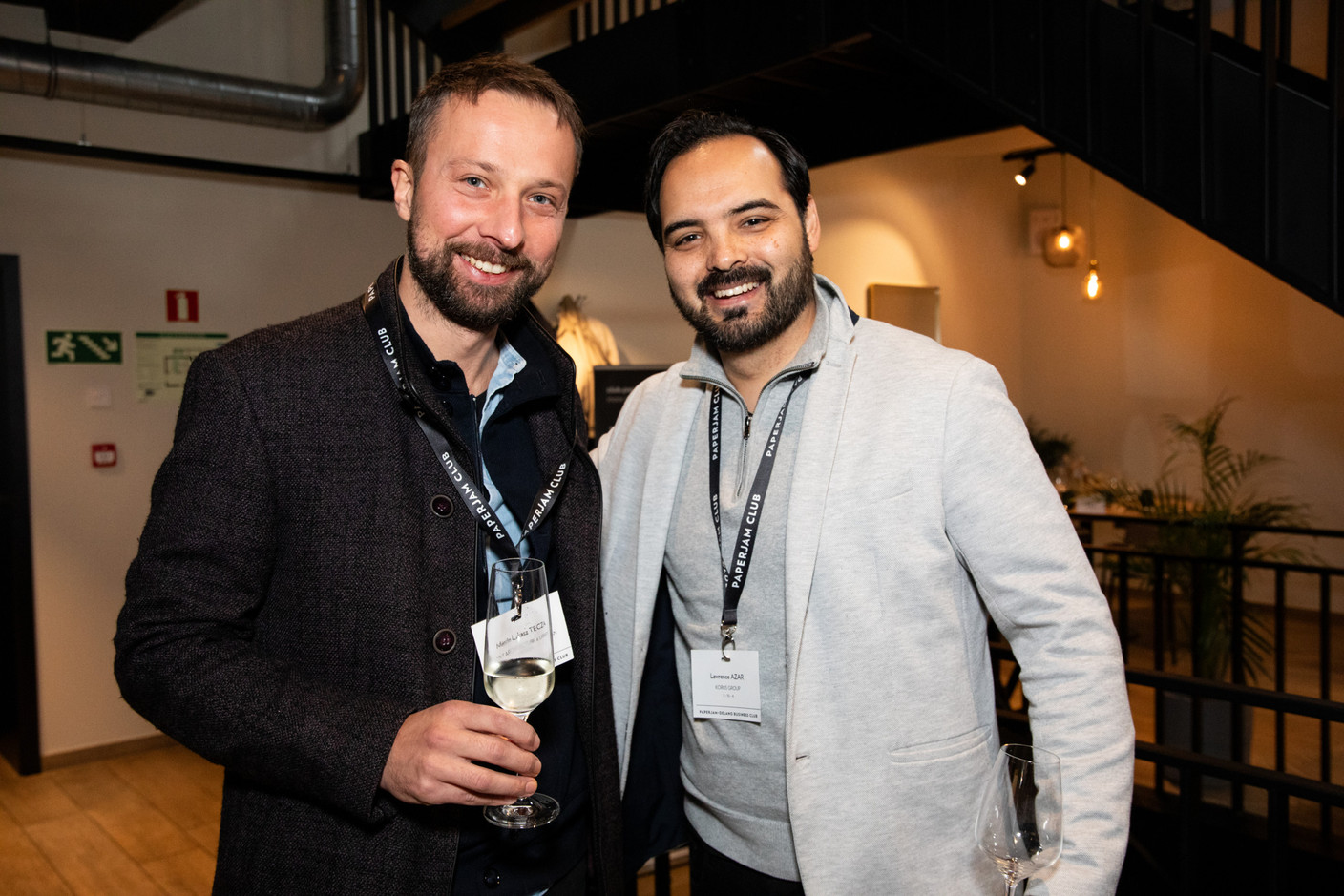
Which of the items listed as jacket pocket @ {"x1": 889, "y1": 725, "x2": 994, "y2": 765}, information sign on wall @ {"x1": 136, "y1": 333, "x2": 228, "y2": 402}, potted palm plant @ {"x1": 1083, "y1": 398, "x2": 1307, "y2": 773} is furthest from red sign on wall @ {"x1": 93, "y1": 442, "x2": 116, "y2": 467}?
potted palm plant @ {"x1": 1083, "y1": 398, "x2": 1307, "y2": 773}

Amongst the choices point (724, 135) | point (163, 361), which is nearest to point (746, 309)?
point (724, 135)

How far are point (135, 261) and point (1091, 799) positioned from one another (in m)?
5.44

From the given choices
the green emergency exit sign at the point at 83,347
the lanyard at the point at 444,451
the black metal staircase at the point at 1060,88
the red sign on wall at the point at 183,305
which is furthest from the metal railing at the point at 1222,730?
the green emergency exit sign at the point at 83,347

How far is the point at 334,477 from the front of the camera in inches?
50.9

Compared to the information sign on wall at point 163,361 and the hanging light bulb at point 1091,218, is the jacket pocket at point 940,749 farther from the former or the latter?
the hanging light bulb at point 1091,218

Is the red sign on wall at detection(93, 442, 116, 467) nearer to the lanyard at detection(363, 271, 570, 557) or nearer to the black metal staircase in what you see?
the black metal staircase

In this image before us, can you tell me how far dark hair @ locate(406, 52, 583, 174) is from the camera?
1.48 meters

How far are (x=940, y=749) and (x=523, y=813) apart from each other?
2.23 feet

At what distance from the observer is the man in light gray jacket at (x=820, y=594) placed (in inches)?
56.2

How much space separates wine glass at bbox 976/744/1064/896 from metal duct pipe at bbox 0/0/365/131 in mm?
5167

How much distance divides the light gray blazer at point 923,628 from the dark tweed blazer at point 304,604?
1.86ft

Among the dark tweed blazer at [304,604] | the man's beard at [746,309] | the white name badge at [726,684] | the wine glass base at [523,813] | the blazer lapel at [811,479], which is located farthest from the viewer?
the man's beard at [746,309]

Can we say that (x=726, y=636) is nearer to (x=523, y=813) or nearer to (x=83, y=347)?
(x=523, y=813)

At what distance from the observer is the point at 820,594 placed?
150cm
